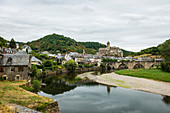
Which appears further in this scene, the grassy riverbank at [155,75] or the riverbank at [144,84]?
the grassy riverbank at [155,75]

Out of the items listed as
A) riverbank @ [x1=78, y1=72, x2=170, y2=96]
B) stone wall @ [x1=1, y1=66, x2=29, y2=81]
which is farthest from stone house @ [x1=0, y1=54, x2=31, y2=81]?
riverbank @ [x1=78, y1=72, x2=170, y2=96]

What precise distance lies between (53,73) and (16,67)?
3134 cm

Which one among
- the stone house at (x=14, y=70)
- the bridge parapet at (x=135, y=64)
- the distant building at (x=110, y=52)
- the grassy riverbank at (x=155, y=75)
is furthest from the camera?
the distant building at (x=110, y=52)

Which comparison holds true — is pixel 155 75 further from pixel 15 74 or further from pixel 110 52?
pixel 110 52

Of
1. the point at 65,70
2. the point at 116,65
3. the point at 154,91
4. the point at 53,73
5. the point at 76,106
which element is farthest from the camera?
the point at 116,65

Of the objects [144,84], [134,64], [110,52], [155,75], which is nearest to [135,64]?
[134,64]

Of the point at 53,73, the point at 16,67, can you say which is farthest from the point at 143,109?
the point at 53,73

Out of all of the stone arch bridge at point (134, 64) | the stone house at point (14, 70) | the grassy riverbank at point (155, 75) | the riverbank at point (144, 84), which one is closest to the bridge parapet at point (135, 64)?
the stone arch bridge at point (134, 64)

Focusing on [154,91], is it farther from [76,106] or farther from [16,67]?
[16,67]

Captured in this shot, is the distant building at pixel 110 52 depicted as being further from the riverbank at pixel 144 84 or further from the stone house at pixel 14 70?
the stone house at pixel 14 70

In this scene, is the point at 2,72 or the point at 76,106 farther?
the point at 2,72

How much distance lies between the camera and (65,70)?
2566 inches

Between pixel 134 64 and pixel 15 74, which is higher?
pixel 15 74

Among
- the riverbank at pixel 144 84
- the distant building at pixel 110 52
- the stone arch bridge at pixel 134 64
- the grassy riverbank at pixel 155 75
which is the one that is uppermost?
the distant building at pixel 110 52
